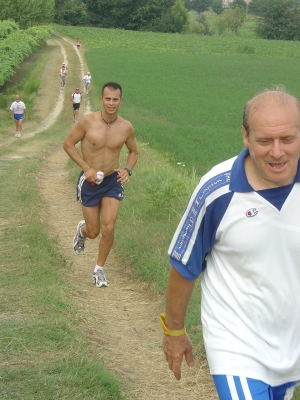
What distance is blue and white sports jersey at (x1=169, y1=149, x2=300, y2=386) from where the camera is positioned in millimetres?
2975

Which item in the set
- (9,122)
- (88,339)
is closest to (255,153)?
(88,339)

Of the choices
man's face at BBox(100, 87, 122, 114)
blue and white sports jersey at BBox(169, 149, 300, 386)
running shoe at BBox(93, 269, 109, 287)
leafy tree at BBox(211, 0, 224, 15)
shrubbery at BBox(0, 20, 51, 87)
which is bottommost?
leafy tree at BBox(211, 0, 224, 15)

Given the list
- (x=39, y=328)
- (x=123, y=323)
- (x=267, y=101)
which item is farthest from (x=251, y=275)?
(x=123, y=323)

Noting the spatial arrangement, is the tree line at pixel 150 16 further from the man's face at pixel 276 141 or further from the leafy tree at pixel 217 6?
the man's face at pixel 276 141

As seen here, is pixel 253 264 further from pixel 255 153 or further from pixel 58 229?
pixel 58 229

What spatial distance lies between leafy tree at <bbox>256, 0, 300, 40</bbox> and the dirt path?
350 feet

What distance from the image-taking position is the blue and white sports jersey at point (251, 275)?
297 centimetres

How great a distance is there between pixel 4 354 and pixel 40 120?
2466cm

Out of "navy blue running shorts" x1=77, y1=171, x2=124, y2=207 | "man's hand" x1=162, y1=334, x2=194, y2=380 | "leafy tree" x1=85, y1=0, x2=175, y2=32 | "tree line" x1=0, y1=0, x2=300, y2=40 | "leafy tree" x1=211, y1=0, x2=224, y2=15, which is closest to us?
"man's hand" x1=162, y1=334, x2=194, y2=380

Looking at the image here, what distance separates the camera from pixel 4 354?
482 cm

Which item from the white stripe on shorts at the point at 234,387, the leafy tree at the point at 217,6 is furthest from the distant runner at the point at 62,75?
the leafy tree at the point at 217,6

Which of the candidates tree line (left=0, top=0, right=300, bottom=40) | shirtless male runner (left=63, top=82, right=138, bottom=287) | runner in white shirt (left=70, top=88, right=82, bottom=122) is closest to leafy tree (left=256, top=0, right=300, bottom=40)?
tree line (left=0, top=0, right=300, bottom=40)

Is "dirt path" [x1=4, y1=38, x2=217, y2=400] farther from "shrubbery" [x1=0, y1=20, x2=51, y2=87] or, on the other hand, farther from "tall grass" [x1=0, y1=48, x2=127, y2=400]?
"shrubbery" [x1=0, y1=20, x2=51, y2=87]

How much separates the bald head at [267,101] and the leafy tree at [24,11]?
69.5 m
